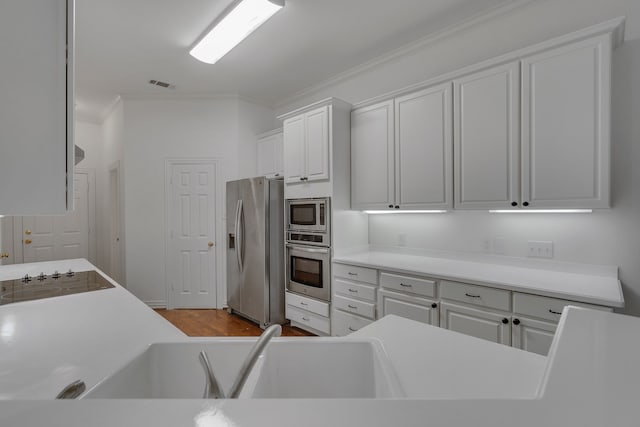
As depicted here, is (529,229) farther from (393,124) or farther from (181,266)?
A: (181,266)

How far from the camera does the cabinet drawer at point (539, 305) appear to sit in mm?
1756

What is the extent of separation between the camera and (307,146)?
10.8 ft

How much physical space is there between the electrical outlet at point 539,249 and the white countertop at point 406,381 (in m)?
1.68

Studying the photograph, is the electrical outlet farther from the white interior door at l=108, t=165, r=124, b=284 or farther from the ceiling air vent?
the white interior door at l=108, t=165, r=124, b=284

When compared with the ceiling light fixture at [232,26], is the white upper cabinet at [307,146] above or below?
below

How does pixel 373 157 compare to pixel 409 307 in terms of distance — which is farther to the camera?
pixel 373 157

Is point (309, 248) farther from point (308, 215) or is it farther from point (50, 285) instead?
point (50, 285)

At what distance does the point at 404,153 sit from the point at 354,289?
1.29m

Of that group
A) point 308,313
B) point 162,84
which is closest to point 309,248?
point 308,313

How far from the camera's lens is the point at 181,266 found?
14.1ft

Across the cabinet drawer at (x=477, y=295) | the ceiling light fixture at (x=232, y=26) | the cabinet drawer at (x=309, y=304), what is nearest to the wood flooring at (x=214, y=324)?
the cabinet drawer at (x=309, y=304)

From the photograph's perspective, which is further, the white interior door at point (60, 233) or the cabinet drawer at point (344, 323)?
the white interior door at point (60, 233)

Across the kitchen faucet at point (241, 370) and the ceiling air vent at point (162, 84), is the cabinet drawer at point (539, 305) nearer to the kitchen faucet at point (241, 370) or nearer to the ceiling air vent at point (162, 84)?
the kitchen faucet at point (241, 370)

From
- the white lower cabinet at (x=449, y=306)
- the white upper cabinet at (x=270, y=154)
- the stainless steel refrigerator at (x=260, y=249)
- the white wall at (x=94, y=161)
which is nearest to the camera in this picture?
the white lower cabinet at (x=449, y=306)
